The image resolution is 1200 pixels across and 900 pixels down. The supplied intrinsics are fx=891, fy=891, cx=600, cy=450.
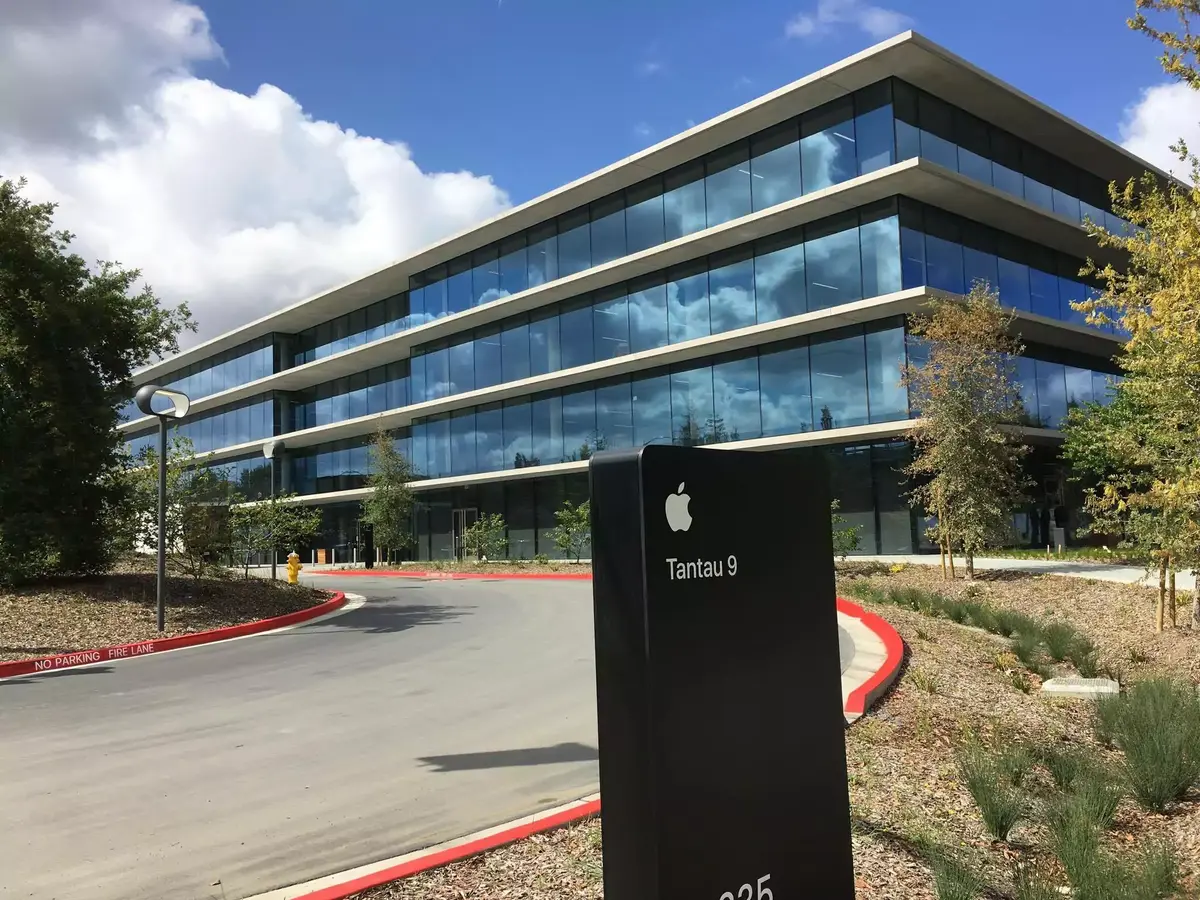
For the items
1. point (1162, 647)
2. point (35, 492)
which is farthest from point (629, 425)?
point (1162, 647)

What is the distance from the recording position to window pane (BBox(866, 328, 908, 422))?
26.0 m

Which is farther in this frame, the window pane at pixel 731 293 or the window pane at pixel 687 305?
the window pane at pixel 687 305

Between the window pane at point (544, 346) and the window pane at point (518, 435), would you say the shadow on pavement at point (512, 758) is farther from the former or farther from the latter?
the window pane at point (518, 435)

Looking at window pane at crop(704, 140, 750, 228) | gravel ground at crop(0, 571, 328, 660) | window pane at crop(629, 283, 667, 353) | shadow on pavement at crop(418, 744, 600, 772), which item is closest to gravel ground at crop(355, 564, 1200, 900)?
shadow on pavement at crop(418, 744, 600, 772)

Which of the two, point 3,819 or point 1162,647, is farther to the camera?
point 1162,647

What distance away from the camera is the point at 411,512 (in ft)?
143

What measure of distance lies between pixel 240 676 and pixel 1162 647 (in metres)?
12.3

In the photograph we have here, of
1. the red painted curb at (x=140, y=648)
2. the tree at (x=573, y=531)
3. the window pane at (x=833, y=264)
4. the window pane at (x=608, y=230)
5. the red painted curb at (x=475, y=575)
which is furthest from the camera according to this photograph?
the window pane at (x=608, y=230)

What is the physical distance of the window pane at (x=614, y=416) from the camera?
34.1 meters

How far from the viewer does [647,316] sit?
109 feet

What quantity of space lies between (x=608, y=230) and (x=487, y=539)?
1362 cm

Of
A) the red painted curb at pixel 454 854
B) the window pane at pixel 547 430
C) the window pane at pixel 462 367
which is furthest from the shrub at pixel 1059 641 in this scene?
→ the window pane at pixel 462 367

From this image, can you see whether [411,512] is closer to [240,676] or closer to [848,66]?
[848,66]

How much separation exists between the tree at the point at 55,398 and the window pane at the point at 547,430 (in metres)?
19.4
